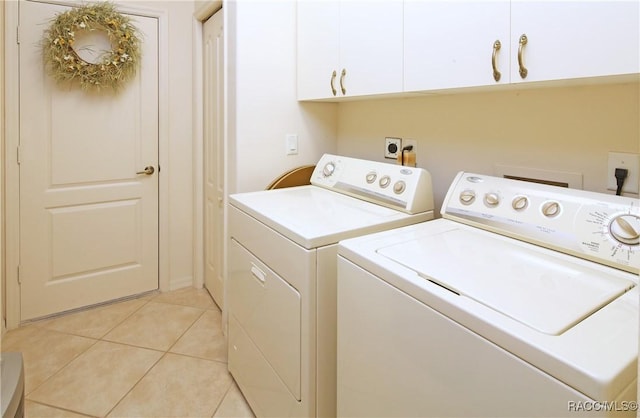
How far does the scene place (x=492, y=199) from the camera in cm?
126

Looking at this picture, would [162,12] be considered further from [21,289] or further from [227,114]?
[21,289]

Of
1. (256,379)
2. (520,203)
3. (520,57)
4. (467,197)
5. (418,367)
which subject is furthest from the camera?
(256,379)

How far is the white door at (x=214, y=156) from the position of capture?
2.48 metres

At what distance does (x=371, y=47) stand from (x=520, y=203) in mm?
854

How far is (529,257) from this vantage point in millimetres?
1033

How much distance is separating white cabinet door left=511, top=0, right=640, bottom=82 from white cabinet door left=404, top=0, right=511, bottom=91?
0.04 metres

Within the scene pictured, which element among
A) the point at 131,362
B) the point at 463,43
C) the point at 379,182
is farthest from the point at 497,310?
the point at 131,362

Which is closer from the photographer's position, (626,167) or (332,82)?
(626,167)

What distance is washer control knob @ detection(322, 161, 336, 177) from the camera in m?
1.97

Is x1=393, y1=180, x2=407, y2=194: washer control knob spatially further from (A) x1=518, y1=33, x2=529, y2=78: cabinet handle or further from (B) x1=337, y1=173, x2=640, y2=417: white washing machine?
(A) x1=518, y1=33, x2=529, y2=78: cabinet handle

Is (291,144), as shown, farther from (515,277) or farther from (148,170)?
(515,277)

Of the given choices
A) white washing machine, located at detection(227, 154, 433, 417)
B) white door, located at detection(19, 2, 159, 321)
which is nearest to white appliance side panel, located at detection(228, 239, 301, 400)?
white washing machine, located at detection(227, 154, 433, 417)

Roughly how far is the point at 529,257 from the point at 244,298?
3.77ft

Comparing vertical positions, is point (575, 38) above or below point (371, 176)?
above
